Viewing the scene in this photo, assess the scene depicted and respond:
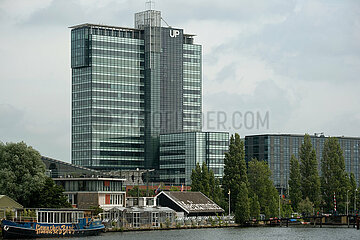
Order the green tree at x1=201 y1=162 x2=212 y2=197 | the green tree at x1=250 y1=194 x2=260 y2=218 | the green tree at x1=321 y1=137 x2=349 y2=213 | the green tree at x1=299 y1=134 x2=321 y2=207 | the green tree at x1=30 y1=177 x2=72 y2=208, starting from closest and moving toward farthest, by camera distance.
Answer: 1. the green tree at x1=30 y1=177 x2=72 y2=208
2. the green tree at x1=250 y1=194 x2=260 y2=218
3. the green tree at x1=201 y1=162 x2=212 y2=197
4. the green tree at x1=299 y1=134 x2=321 y2=207
5. the green tree at x1=321 y1=137 x2=349 y2=213

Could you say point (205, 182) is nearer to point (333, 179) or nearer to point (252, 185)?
point (252, 185)

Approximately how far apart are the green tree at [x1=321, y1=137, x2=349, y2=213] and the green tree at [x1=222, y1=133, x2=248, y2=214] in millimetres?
24742

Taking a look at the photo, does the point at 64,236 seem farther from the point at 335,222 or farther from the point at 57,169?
the point at 335,222

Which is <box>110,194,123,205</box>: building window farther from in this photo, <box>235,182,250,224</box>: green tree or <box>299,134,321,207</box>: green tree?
<box>299,134,321,207</box>: green tree

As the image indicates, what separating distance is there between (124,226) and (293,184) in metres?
54.2

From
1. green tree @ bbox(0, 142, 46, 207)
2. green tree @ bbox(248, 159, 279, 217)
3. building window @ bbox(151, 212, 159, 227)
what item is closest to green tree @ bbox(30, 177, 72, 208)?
green tree @ bbox(0, 142, 46, 207)

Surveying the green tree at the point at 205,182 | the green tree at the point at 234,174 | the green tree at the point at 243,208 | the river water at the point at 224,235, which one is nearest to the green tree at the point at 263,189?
the green tree at the point at 234,174

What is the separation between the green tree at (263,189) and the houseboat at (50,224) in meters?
50.9

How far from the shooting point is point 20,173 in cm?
12362

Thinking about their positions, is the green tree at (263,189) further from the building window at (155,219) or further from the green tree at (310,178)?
the building window at (155,219)

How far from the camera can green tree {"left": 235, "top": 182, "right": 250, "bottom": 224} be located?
146375 millimetres

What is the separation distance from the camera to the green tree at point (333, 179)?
6698 inches

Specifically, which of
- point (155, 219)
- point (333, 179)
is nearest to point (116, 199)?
point (155, 219)

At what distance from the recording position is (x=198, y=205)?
5866 inches
